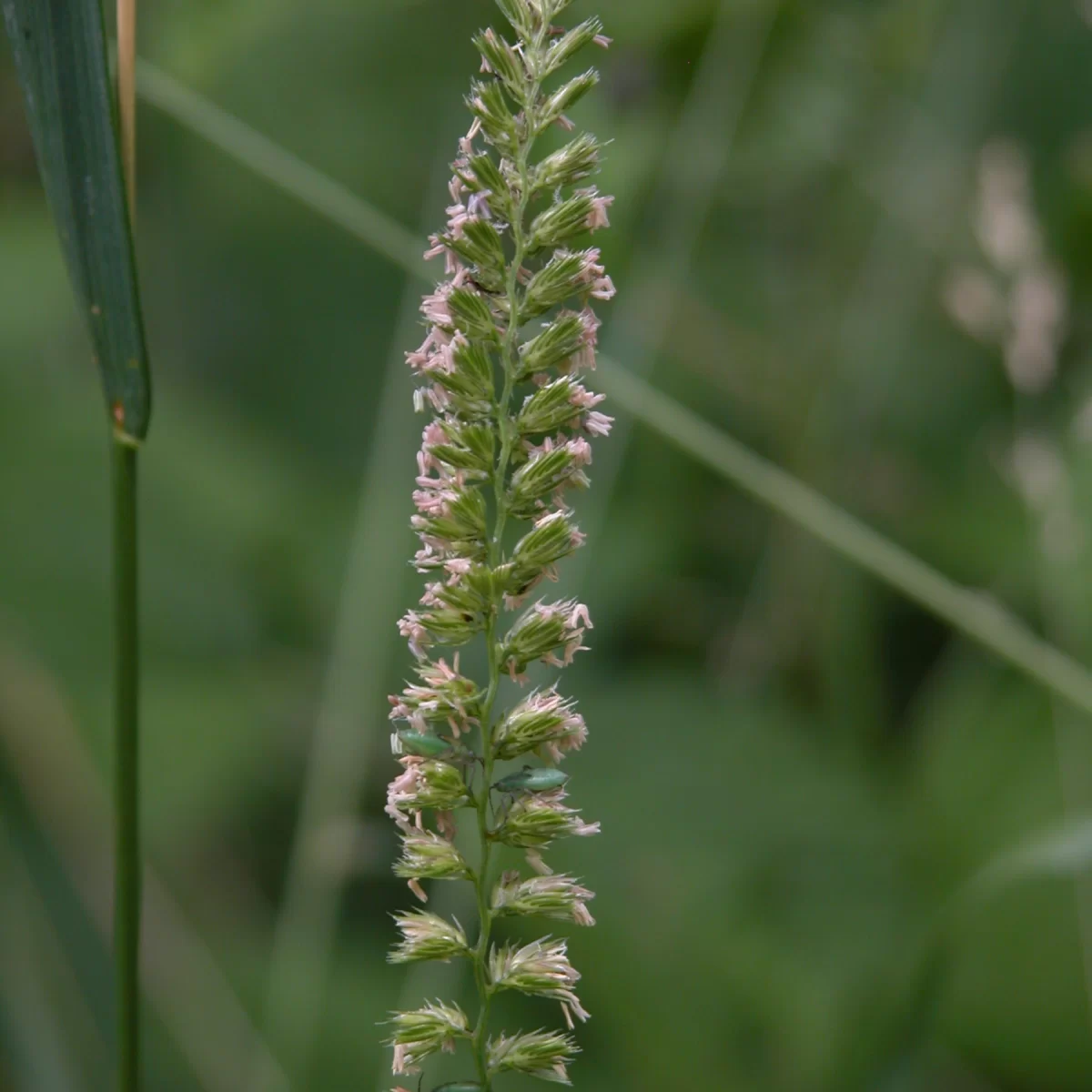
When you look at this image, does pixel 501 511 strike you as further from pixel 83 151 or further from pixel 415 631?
pixel 83 151

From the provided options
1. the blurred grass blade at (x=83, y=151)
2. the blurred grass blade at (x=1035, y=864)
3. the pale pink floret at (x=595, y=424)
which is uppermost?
the blurred grass blade at (x=83, y=151)

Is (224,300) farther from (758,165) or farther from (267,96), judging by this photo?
(758,165)

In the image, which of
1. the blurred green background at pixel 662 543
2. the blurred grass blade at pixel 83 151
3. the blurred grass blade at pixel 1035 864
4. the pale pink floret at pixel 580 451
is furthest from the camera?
the blurred green background at pixel 662 543

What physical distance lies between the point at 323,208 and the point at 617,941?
3.94 ft

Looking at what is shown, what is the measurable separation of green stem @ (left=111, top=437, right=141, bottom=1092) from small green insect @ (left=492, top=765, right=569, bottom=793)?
21cm

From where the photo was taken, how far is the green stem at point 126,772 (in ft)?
2.12

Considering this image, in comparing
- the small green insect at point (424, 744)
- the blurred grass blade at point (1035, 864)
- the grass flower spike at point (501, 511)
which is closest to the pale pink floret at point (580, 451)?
the grass flower spike at point (501, 511)

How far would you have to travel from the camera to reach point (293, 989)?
1.57 m

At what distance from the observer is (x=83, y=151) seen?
61 cm

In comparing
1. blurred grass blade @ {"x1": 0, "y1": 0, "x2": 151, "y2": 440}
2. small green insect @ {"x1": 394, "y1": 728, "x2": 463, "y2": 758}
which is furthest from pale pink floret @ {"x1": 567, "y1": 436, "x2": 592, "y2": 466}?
blurred grass blade @ {"x1": 0, "y1": 0, "x2": 151, "y2": 440}

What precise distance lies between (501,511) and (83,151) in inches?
11.2

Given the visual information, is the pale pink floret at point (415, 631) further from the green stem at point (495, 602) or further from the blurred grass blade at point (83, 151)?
the blurred grass blade at point (83, 151)

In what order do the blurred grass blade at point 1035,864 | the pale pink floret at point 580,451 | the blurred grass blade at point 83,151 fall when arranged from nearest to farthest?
the pale pink floret at point 580,451
the blurred grass blade at point 83,151
the blurred grass blade at point 1035,864

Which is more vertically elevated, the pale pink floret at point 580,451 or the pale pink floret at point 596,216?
the pale pink floret at point 596,216
